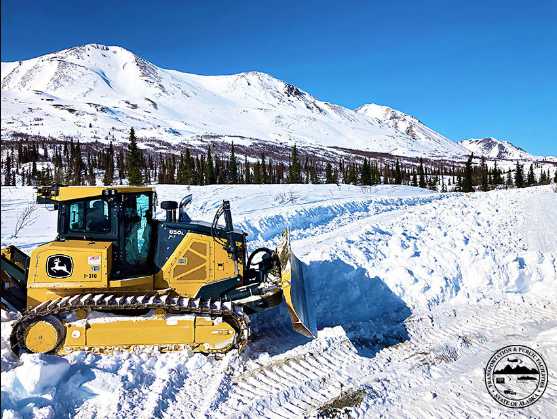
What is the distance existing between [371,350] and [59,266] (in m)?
5.02

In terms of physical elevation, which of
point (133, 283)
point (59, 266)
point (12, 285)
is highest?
point (59, 266)

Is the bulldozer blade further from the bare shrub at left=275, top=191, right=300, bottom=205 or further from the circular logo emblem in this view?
the bare shrub at left=275, top=191, right=300, bottom=205

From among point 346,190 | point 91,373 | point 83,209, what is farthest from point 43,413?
point 346,190

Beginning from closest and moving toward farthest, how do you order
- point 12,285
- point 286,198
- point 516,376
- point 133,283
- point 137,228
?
point 516,376 < point 133,283 < point 137,228 < point 12,285 < point 286,198

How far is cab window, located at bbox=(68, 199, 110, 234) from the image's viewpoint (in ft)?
25.0

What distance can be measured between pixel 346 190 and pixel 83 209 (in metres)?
29.8

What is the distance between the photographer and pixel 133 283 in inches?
300

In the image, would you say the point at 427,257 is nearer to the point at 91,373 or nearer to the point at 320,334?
the point at 320,334

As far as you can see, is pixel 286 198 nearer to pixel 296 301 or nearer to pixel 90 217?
pixel 90 217

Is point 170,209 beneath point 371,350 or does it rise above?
above

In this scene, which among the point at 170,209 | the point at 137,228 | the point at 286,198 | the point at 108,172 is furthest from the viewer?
the point at 108,172

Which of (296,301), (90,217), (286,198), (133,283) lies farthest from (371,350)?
(286,198)

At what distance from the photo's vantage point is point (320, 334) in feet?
26.2

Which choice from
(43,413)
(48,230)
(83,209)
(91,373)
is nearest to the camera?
(43,413)
